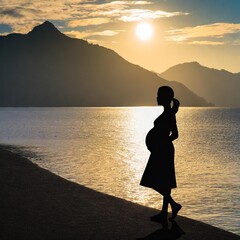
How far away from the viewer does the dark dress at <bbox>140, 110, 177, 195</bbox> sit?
9570 millimetres

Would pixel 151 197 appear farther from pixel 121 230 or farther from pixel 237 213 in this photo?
pixel 121 230

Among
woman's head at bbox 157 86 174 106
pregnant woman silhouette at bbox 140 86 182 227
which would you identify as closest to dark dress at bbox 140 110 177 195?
pregnant woman silhouette at bbox 140 86 182 227

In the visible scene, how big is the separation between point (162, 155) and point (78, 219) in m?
3.21

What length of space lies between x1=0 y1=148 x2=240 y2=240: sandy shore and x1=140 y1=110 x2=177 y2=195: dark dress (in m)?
1.22

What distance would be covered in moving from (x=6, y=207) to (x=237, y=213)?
8.97m

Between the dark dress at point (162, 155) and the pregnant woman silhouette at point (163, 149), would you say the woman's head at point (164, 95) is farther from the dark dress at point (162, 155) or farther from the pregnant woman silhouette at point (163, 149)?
the dark dress at point (162, 155)

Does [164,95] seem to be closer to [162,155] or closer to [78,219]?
[162,155]

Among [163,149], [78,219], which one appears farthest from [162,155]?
[78,219]

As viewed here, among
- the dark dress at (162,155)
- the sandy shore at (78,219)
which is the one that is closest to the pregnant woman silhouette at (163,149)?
the dark dress at (162,155)

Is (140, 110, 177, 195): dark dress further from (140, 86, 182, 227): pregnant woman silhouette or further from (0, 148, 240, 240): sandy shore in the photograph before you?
(0, 148, 240, 240): sandy shore

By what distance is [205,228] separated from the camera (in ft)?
35.8

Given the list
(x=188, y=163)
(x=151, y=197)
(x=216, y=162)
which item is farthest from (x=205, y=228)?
(x=216, y=162)

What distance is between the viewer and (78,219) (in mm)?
11094

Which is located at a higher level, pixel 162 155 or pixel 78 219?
pixel 162 155
